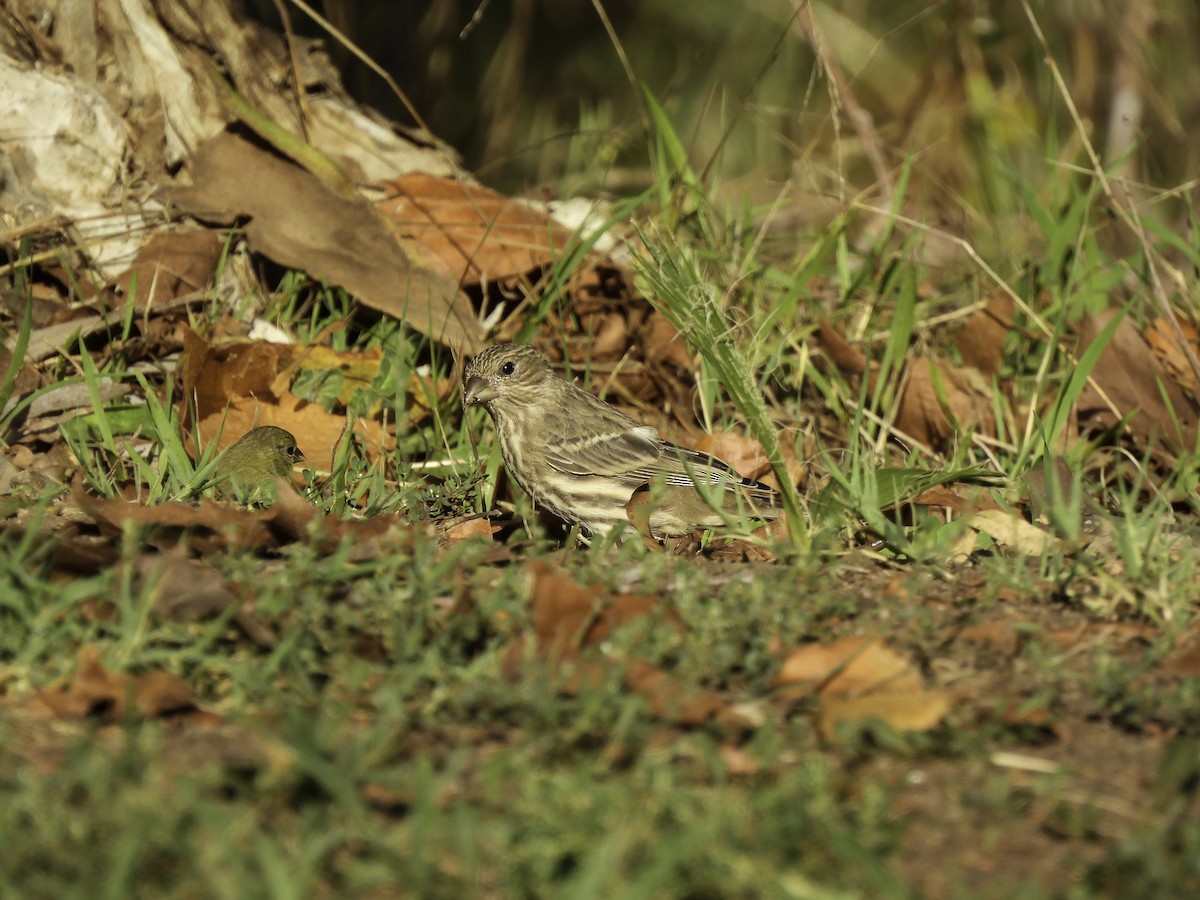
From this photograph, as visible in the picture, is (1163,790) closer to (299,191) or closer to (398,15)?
(299,191)

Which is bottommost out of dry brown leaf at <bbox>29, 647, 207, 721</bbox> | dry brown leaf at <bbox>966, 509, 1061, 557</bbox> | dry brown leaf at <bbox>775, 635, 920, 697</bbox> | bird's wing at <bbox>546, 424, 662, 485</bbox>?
bird's wing at <bbox>546, 424, 662, 485</bbox>

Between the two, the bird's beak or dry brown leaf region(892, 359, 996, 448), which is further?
dry brown leaf region(892, 359, 996, 448)

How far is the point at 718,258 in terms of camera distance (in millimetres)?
6250

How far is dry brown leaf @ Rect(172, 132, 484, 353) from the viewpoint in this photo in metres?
6.07

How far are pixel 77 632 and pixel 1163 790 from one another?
2.19 meters

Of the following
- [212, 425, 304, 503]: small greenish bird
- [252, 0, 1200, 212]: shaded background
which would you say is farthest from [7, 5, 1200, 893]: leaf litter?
[252, 0, 1200, 212]: shaded background

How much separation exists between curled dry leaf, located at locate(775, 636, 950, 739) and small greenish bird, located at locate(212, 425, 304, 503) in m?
2.19

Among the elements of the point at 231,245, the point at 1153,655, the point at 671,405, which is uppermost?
the point at 1153,655

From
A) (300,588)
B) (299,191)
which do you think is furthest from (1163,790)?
(299,191)

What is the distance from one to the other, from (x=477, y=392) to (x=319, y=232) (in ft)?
3.81

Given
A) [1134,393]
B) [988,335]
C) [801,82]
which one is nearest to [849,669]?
[1134,393]

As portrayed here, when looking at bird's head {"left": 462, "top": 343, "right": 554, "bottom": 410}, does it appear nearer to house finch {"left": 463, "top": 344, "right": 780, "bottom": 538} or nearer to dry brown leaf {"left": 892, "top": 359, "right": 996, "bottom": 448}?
house finch {"left": 463, "top": 344, "right": 780, "bottom": 538}

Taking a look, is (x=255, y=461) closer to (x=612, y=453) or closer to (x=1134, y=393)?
(x=612, y=453)

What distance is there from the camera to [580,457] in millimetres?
5652
